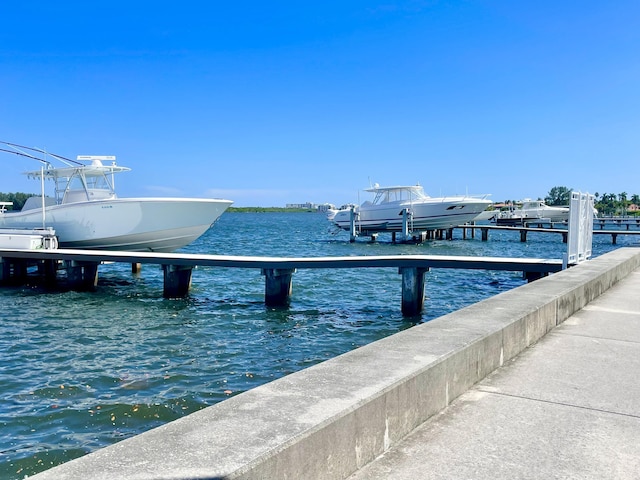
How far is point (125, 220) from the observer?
26.1 metres

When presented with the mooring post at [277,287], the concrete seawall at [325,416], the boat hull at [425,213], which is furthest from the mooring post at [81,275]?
the boat hull at [425,213]

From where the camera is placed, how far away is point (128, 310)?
1620cm

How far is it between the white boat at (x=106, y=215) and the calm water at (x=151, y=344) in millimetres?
3956

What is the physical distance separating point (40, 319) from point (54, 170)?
14.9 m

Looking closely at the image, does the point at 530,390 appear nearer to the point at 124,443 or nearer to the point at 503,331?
the point at 503,331

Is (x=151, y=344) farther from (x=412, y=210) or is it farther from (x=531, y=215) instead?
(x=531, y=215)

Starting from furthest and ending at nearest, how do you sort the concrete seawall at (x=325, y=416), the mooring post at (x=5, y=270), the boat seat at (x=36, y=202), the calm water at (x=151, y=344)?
1. the boat seat at (x=36, y=202)
2. the mooring post at (x=5, y=270)
3. the calm water at (x=151, y=344)
4. the concrete seawall at (x=325, y=416)

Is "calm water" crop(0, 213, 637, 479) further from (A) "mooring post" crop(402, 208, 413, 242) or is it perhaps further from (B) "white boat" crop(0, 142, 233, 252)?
(A) "mooring post" crop(402, 208, 413, 242)

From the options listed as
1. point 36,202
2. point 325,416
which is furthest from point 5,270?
point 325,416

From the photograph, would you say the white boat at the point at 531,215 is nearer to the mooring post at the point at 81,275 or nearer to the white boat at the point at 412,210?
the white boat at the point at 412,210

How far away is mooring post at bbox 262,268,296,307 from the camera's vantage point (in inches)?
648

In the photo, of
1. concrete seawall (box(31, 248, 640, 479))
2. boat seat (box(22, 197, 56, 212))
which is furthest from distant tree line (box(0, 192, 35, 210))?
concrete seawall (box(31, 248, 640, 479))

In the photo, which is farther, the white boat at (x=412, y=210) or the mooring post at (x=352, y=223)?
the mooring post at (x=352, y=223)

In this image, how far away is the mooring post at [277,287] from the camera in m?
16.5
